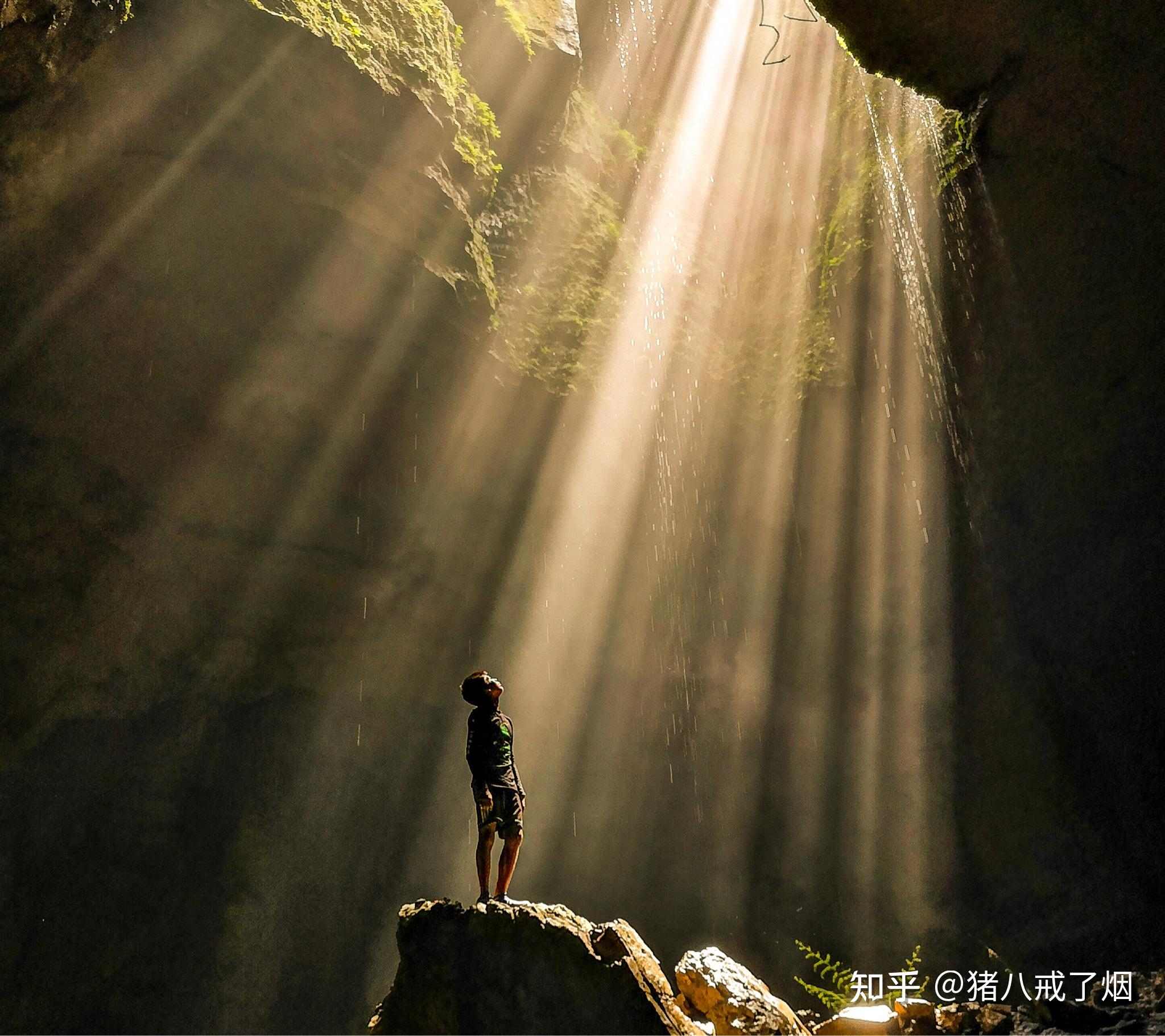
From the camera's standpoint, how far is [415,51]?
31.9ft

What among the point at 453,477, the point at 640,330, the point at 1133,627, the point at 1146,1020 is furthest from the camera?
the point at 640,330

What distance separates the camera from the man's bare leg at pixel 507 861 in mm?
4121

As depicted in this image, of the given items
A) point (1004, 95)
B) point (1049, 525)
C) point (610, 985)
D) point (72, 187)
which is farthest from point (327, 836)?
point (1004, 95)

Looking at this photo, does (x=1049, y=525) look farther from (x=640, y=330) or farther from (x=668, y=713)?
(x=640, y=330)

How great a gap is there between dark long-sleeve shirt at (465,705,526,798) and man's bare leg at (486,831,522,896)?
236mm

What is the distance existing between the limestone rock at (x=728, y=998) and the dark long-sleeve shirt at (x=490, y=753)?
2472mm

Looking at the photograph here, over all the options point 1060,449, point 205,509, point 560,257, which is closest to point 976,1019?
point 1060,449

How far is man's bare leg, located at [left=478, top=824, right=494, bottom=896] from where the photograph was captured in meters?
4.10

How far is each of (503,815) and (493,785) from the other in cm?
17

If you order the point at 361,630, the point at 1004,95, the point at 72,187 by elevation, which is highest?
the point at 1004,95

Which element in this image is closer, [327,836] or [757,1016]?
[757,1016]

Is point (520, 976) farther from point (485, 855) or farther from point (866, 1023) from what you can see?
point (866, 1023)

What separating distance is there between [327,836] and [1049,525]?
840 cm

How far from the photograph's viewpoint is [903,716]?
9125 millimetres
